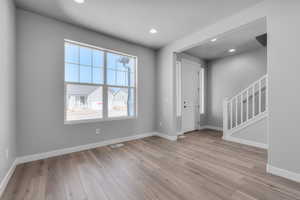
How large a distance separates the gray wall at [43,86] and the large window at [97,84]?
0.16 m

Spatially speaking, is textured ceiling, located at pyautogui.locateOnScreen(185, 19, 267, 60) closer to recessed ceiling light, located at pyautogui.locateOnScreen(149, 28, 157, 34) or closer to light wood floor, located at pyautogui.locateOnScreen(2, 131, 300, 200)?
recessed ceiling light, located at pyautogui.locateOnScreen(149, 28, 157, 34)

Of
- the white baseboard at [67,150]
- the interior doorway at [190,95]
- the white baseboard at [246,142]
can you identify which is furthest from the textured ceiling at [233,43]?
the white baseboard at [67,150]

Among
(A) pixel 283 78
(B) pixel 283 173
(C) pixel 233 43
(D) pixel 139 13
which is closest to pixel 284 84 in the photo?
(A) pixel 283 78

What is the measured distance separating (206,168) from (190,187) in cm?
64

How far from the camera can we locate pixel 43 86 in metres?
2.45

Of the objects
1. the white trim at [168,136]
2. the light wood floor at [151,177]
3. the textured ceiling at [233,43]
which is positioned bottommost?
the light wood floor at [151,177]

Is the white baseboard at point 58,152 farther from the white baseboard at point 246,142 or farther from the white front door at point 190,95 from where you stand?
the white baseboard at point 246,142

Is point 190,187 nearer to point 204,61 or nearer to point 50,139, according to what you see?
point 50,139

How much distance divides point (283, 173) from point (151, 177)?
192 centimetres

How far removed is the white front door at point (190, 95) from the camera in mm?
4379

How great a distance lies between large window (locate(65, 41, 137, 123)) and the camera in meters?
2.80

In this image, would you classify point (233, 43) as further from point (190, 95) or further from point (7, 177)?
point (7, 177)

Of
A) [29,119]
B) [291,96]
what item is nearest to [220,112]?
[291,96]

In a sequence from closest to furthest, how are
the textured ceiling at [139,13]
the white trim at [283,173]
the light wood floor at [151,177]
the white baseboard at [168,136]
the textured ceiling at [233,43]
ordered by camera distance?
the light wood floor at [151,177] → the white trim at [283,173] → the textured ceiling at [139,13] → the textured ceiling at [233,43] → the white baseboard at [168,136]
